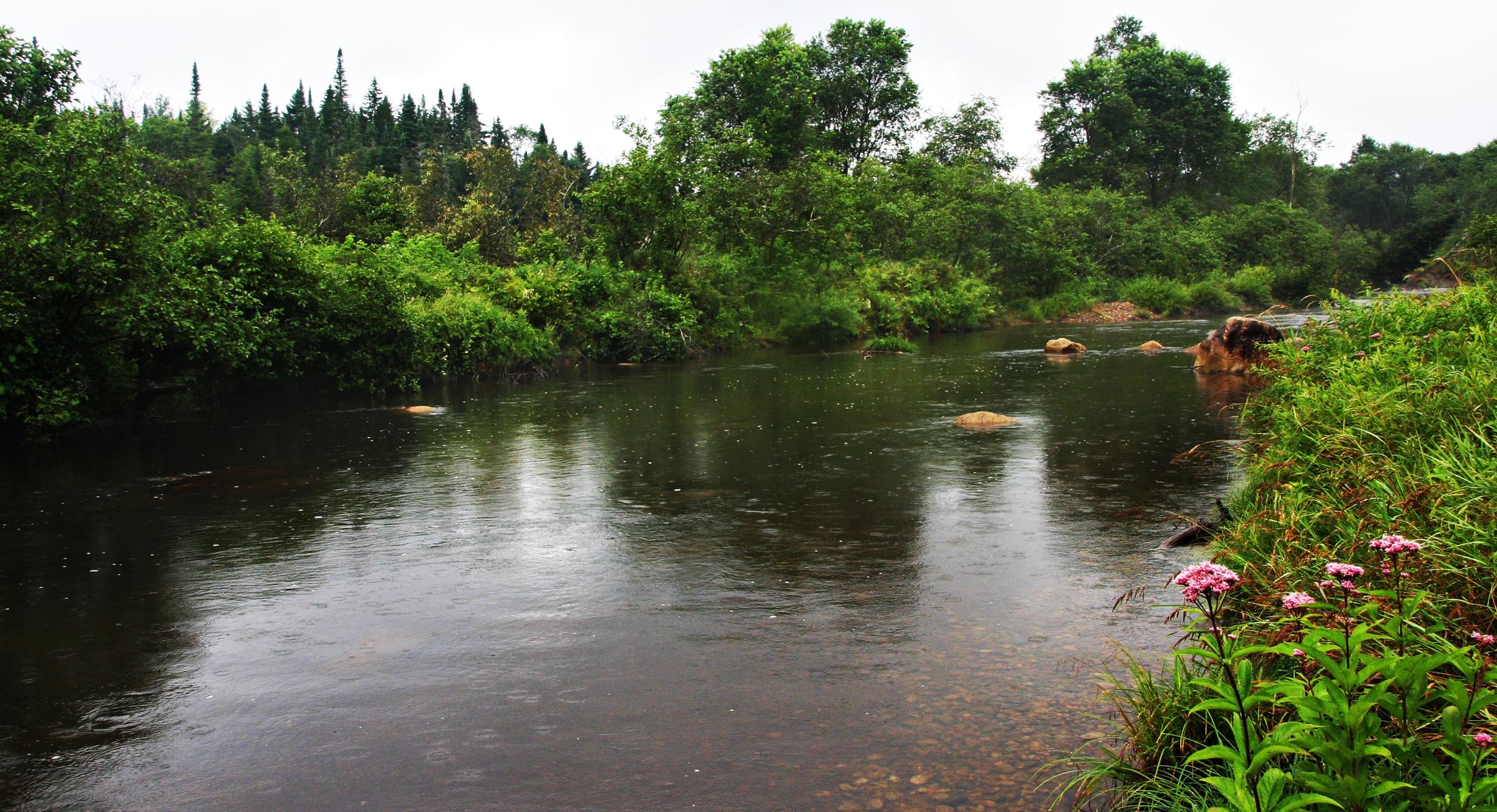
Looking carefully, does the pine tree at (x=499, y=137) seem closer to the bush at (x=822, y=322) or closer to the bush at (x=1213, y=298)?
the bush at (x=822, y=322)

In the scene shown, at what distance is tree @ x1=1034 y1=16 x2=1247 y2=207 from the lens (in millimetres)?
62500

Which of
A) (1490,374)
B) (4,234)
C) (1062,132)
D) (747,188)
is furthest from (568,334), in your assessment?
(1062,132)

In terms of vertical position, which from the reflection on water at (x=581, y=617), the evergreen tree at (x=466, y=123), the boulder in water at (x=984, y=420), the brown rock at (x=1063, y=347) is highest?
the evergreen tree at (x=466, y=123)

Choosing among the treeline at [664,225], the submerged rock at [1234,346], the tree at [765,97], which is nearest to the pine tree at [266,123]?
the treeline at [664,225]

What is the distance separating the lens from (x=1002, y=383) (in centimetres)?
2038

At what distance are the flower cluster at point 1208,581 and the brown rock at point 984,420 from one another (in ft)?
37.2

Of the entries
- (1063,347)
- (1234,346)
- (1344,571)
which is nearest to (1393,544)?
(1344,571)

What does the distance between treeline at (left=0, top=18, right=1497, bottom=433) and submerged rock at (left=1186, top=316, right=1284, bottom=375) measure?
14948 millimetres

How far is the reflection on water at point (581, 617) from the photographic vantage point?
13.9ft

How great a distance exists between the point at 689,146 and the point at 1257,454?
95.6 ft

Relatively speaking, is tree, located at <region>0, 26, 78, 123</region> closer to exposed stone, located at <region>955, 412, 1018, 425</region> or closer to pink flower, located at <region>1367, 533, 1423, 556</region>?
exposed stone, located at <region>955, 412, 1018, 425</region>

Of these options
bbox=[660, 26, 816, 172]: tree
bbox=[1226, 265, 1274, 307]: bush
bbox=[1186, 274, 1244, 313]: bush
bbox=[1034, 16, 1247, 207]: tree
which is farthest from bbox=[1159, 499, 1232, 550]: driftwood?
bbox=[1034, 16, 1247, 207]: tree

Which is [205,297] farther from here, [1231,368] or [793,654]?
[1231,368]

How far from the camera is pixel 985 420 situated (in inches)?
569
